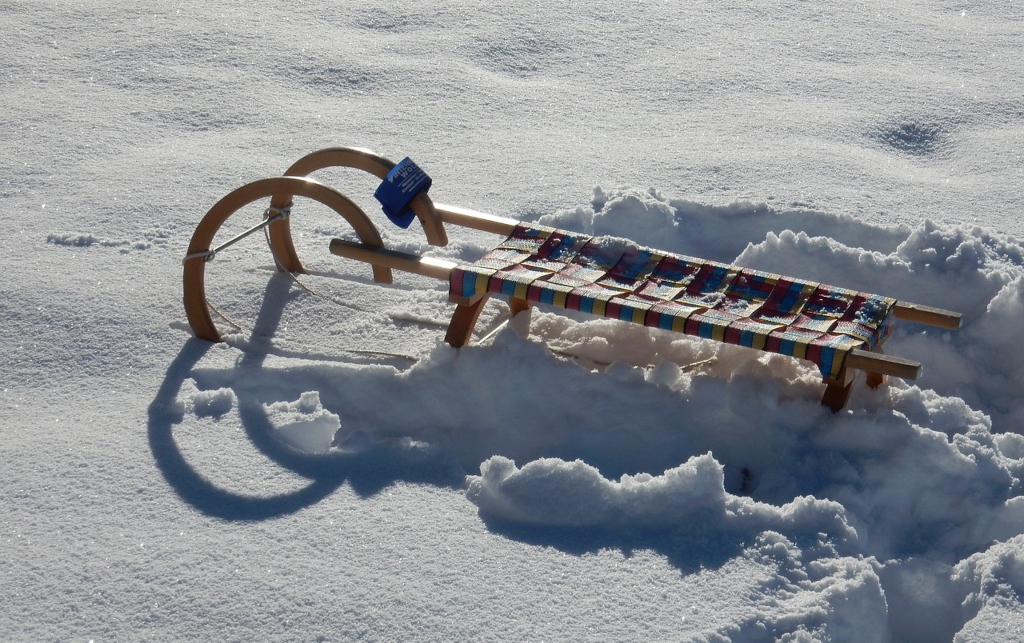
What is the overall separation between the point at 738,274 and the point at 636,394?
1.71 ft

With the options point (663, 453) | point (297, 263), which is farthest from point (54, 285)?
point (663, 453)

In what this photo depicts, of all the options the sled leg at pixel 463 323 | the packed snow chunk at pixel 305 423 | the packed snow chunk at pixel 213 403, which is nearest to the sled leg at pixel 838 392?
the sled leg at pixel 463 323

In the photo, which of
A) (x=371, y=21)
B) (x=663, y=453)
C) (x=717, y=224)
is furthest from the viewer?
(x=371, y=21)

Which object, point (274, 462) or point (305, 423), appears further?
point (305, 423)

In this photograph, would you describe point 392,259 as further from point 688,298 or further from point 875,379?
point 875,379

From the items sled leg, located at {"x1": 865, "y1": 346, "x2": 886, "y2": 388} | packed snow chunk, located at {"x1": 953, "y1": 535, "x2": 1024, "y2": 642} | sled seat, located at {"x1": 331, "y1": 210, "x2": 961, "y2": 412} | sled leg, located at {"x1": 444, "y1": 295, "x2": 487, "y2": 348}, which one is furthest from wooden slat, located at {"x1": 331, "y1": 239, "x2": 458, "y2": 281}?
packed snow chunk, located at {"x1": 953, "y1": 535, "x2": 1024, "y2": 642}

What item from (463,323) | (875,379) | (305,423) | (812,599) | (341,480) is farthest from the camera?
(463,323)

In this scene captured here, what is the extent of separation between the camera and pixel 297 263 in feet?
13.1

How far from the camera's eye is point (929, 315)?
324 centimetres

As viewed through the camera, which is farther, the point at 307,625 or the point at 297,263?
the point at 297,263

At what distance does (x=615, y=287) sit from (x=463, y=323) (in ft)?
1.59

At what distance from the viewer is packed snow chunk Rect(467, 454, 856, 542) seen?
269 cm

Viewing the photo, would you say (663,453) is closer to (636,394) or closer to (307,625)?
(636,394)

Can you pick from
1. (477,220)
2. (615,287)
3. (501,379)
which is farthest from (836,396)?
(477,220)
